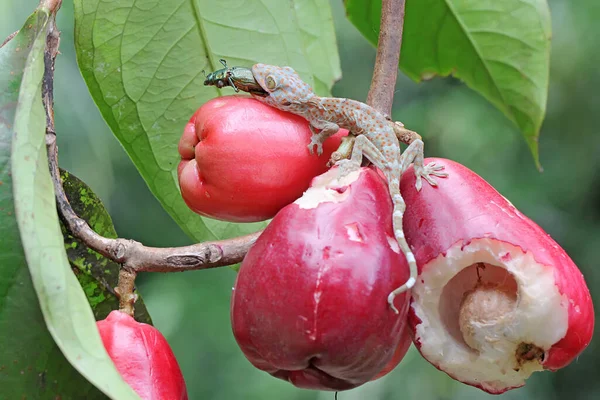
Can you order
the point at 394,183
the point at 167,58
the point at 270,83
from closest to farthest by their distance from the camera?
the point at 394,183 → the point at 270,83 → the point at 167,58

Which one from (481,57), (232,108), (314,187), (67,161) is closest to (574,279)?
(314,187)

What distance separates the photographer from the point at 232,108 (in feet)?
3.18

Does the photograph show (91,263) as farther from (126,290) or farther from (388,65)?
(388,65)

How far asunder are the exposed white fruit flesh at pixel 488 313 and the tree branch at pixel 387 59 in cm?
29

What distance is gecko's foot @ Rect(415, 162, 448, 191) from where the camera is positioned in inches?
36.5

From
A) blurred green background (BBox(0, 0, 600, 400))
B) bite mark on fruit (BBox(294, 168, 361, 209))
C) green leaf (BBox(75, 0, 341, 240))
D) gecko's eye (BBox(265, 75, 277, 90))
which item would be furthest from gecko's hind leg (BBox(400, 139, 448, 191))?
blurred green background (BBox(0, 0, 600, 400))

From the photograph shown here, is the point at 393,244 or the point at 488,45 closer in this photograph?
the point at 393,244

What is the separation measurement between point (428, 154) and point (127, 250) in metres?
1.96

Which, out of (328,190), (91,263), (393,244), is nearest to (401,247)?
(393,244)

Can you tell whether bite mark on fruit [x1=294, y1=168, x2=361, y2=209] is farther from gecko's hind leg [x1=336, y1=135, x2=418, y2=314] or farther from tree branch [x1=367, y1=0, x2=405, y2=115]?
tree branch [x1=367, y1=0, x2=405, y2=115]

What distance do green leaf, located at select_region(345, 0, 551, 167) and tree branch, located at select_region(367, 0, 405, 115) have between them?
0.29 metres

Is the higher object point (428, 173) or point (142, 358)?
point (428, 173)

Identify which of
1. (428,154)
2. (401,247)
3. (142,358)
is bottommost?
(428,154)

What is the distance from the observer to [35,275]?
→ 69 cm
